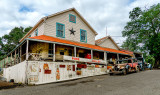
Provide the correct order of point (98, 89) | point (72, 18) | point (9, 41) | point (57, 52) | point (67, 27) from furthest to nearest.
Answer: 1. point (9, 41)
2. point (72, 18)
3. point (67, 27)
4. point (57, 52)
5. point (98, 89)

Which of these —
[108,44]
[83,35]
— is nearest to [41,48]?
[83,35]

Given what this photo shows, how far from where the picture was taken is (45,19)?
17.7m

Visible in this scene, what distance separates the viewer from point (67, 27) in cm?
1986

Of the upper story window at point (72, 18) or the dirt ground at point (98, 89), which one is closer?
the dirt ground at point (98, 89)

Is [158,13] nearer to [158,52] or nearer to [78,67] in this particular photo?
[158,52]

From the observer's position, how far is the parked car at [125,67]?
16.2 m

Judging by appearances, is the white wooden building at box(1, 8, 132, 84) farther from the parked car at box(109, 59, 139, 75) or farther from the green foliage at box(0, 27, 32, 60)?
the green foliage at box(0, 27, 32, 60)

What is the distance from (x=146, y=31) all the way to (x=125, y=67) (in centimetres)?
1761

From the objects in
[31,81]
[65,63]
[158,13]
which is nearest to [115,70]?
[65,63]

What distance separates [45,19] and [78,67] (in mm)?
7765

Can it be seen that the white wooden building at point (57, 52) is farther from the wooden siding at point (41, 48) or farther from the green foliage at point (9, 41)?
the green foliage at point (9, 41)

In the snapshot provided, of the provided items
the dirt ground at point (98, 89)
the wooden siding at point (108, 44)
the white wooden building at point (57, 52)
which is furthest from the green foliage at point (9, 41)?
the dirt ground at point (98, 89)

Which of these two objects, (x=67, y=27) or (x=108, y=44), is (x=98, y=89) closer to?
(x=67, y=27)

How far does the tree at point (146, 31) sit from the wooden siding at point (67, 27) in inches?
536
